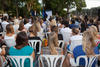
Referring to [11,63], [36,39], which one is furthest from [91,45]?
[36,39]

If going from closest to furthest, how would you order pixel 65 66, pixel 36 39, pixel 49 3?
1. pixel 65 66
2. pixel 36 39
3. pixel 49 3

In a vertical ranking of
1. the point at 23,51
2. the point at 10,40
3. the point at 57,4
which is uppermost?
the point at 57,4

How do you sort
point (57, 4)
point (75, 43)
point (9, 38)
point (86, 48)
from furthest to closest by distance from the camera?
1. point (57, 4)
2. point (9, 38)
3. point (75, 43)
4. point (86, 48)

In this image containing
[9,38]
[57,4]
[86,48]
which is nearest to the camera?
[86,48]

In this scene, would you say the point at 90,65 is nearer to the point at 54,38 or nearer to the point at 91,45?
the point at 91,45

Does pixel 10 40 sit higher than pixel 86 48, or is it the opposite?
pixel 86 48

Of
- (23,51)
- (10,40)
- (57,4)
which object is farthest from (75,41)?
(57,4)

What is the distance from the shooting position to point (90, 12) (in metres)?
27.1

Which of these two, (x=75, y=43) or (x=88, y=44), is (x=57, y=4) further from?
(x=88, y=44)

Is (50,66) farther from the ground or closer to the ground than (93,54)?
closer to the ground

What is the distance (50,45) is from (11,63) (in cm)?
98

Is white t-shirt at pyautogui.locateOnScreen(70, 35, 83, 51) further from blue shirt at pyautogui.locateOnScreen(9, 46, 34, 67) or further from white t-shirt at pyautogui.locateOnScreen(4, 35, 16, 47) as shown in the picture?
blue shirt at pyautogui.locateOnScreen(9, 46, 34, 67)

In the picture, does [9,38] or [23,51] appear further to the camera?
[9,38]

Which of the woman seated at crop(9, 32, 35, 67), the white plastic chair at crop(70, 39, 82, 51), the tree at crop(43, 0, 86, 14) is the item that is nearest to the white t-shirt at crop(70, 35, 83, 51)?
the white plastic chair at crop(70, 39, 82, 51)
